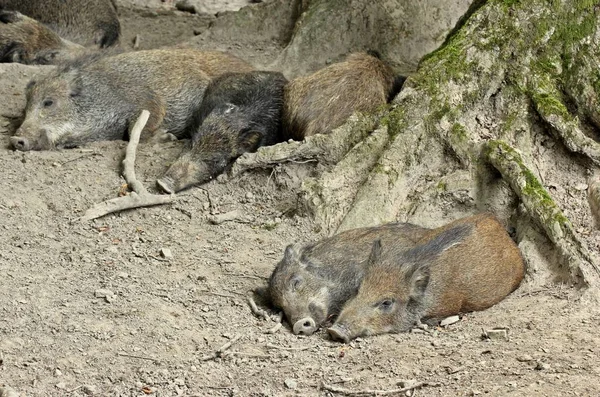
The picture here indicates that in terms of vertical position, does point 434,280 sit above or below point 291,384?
above

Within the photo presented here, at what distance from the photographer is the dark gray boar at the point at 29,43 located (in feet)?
31.2

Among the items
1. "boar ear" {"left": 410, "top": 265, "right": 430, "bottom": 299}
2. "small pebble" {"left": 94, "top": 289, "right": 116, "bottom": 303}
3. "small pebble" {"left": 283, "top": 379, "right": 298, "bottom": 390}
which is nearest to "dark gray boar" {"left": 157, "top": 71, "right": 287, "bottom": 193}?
"small pebble" {"left": 94, "top": 289, "right": 116, "bottom": 303}

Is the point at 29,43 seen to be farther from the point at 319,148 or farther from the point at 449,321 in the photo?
the point at 449,321

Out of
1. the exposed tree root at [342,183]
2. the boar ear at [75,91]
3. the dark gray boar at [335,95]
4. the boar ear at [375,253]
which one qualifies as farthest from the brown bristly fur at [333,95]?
the boar ear at [75,91]

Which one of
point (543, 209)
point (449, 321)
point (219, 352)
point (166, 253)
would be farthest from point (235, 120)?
point (219, 352)

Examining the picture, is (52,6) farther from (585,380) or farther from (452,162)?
(585,380)

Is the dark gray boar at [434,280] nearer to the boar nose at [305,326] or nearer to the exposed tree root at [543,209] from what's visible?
the boar nose at [305,326]

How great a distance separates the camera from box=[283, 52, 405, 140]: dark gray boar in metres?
7.28

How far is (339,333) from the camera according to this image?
5406 mm

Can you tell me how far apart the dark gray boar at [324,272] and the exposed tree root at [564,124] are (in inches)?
45.8

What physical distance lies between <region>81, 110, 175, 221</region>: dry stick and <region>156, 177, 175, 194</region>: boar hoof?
12 cm

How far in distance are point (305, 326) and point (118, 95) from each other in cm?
351

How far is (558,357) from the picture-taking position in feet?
16.2

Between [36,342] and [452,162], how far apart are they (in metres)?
3.11
